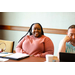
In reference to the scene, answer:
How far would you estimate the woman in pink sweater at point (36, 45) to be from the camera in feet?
6.39

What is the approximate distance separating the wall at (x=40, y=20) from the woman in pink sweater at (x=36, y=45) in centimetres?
170

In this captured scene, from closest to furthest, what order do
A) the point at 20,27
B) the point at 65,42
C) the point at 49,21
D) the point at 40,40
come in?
the point at 65,42, the point at 40,40, the point at 49,21, the point at 20,27

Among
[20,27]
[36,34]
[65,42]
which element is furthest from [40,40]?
[20,27]

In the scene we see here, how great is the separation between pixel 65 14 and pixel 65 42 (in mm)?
1967

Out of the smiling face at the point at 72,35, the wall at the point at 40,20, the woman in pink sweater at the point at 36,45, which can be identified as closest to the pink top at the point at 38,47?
the woman in pink sweater at the point at 36,45

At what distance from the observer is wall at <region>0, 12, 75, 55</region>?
11.7 ft

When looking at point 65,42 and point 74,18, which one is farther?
point 74,18

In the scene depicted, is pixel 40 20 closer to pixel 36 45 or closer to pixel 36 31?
pixel 36 31

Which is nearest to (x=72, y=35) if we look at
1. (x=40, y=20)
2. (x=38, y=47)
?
(x=38, y=47)

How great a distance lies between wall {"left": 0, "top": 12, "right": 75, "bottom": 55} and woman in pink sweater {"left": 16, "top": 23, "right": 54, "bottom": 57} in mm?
1700
